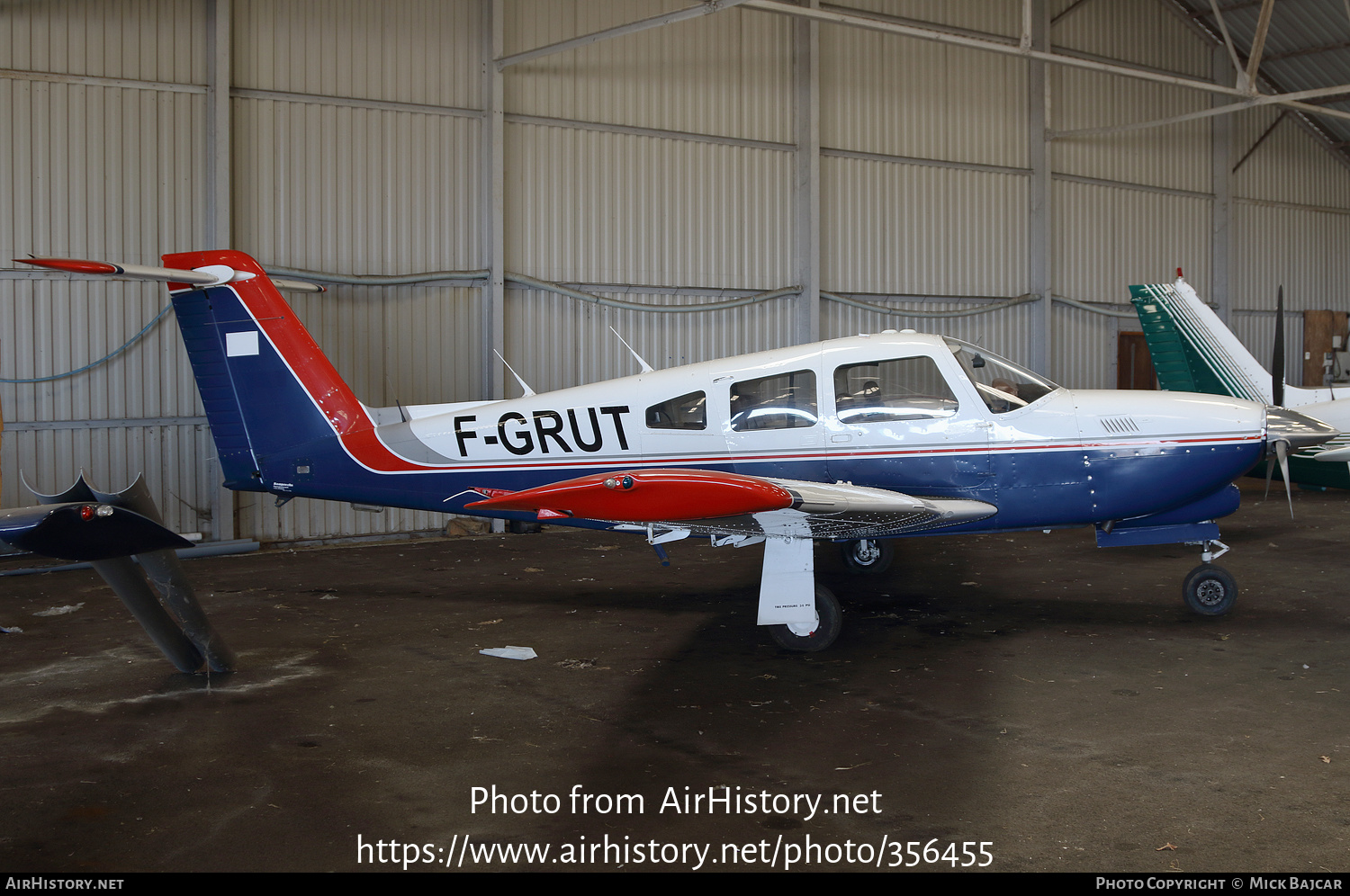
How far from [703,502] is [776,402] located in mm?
2128

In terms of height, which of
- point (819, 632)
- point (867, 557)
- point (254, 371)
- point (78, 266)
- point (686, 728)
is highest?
point (78, 266)

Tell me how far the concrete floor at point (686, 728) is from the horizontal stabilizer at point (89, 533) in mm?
1247

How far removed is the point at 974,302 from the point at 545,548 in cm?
821

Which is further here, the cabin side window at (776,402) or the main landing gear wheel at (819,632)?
the cabin side window at (776,402)

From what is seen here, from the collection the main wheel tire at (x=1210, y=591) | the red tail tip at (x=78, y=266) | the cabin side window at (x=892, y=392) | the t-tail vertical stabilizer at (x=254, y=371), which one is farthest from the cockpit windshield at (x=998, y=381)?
the red tail tip at (x=78, y=266)

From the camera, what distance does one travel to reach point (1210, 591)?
7.00 metres

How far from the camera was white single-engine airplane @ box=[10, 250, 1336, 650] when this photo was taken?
6590 millimetres

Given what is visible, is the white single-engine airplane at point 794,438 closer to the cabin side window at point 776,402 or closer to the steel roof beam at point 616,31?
the cabin side window at point 776,402

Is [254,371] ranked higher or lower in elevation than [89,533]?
higher

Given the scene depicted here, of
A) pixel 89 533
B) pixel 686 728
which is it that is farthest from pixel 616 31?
pixel 89 533

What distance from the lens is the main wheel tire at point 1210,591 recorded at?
22.9 feet

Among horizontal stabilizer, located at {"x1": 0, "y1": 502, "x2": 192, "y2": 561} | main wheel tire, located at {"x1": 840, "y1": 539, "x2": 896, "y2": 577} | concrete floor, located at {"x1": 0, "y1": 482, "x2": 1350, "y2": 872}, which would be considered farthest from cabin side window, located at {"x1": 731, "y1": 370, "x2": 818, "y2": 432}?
horizontal stabilizer, located at {"x1": 0, "y1": 502, "x2": 192, "y2": 561}

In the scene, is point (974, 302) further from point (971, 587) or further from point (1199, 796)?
point (1199, 796)

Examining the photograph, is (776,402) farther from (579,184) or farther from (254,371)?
(579,184)
